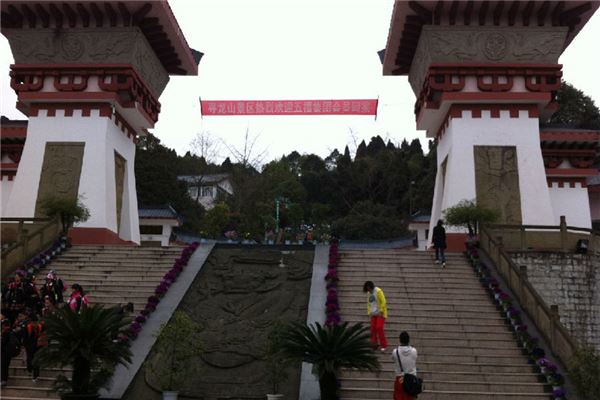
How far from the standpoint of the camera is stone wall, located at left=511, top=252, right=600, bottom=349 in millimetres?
15352

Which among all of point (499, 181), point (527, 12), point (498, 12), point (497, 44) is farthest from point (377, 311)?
point (527, 12)

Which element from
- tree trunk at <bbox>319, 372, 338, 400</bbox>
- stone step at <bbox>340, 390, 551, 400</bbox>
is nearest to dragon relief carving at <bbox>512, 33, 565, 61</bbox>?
stone step at <bbox>340, 390, 551, 400</bbox>

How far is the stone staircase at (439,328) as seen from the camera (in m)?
10.7

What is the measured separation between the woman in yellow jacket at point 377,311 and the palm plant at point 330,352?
1.86 metres

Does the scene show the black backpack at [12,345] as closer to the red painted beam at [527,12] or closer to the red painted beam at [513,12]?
the red painted beam at [513,12]

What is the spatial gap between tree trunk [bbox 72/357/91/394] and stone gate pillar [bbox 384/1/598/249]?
1383 centimetres

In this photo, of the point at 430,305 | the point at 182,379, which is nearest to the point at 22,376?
the point at 182,379

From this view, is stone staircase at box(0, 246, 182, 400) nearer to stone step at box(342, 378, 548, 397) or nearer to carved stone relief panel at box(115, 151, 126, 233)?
stone step at box(342, 378, 548, 397)

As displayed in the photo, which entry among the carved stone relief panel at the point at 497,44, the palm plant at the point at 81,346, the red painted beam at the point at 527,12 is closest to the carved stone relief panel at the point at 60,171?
the carved stone relief panel at the point at 497,44

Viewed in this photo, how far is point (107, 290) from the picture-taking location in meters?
14.9

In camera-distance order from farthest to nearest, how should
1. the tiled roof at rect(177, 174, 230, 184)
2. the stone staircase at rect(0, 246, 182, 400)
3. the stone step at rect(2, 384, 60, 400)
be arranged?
the tiled roof at rect(177, 174, 230, 184) → the stone staircase at rect(0, 246, 182, 400) → the stone step at rect(2, 384, 60, 400)

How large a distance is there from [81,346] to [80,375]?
46 centimetres

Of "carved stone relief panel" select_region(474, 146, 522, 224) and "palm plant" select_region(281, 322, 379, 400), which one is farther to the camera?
"carved stone relief panel" select_region(474, 146, 522, 224)

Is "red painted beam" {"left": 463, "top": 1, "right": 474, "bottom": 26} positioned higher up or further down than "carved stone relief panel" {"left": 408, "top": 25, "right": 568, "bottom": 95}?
higher up
